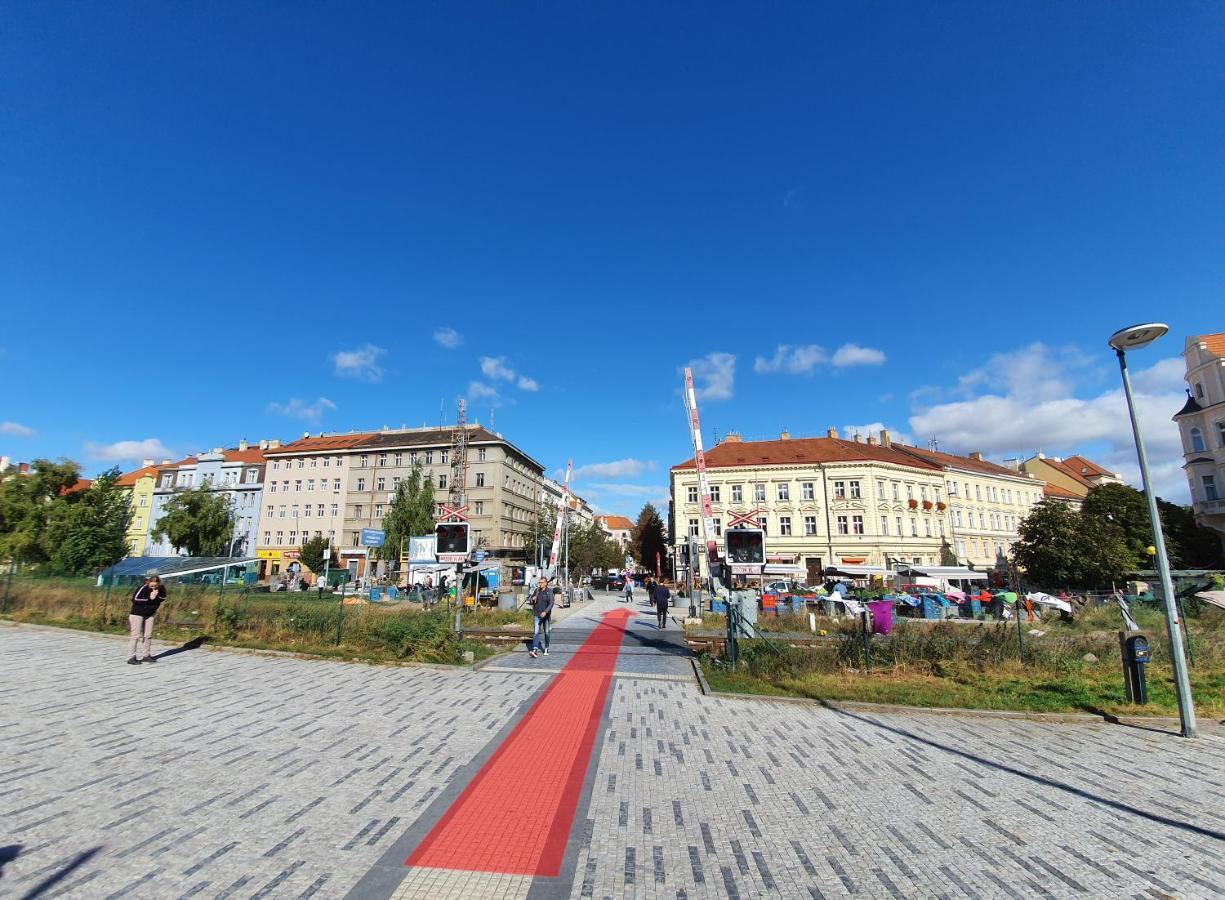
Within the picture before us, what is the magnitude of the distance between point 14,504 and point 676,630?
140 ft

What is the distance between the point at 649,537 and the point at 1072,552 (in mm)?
42599

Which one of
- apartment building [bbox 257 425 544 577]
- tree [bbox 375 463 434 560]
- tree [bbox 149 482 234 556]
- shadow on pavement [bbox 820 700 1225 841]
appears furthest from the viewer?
apartment building [bbox 257 425 544 577]

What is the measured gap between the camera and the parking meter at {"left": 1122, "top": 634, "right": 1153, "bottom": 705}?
8.67 metres

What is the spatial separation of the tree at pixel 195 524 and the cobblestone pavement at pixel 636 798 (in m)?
43.0

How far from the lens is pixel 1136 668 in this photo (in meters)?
8.73

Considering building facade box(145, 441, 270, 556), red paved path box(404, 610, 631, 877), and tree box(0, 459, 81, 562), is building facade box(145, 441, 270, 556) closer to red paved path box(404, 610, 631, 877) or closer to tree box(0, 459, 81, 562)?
tree box(0, 459, 81, 562)

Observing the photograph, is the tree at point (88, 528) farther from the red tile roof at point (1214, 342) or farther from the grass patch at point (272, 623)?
the red tile roof at point (1214, 342)

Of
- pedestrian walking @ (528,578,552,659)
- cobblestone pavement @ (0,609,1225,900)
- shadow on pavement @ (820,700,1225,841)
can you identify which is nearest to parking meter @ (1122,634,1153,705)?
cobblestone pavement @ (0,609,1225,900)

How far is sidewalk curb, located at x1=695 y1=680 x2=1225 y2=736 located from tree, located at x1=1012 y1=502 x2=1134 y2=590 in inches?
996

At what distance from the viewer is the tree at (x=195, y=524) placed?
43438mm

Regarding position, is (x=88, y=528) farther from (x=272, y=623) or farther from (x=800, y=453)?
(x=800, y=453)

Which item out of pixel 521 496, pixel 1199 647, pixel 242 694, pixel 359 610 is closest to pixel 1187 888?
pixel 242 694

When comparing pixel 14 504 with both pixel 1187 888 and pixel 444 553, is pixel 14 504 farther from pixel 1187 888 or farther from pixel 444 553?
pixel 1187 888

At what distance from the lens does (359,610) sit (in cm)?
1362
